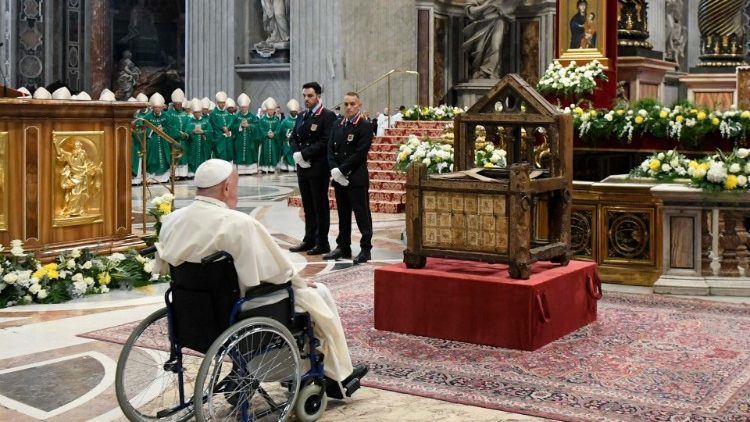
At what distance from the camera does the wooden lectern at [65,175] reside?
8602mm

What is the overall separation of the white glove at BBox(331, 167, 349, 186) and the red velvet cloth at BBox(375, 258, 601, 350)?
313 cm

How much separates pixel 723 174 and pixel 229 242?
545 centimetres

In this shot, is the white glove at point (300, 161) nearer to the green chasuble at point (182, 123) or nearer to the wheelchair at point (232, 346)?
the wheelchair at point (232, 346)

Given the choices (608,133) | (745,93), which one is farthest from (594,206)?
(745,93)

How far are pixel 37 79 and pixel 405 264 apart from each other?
807 inches

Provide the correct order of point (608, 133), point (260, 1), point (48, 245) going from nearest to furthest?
point (48, 245) → point (608, 133) → point (260, 1)

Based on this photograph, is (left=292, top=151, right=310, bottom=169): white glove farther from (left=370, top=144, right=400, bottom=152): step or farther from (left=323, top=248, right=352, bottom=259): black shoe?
(left=370, top=144, right=400, bottom=152): step

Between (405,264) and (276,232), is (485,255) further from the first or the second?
(276,232)

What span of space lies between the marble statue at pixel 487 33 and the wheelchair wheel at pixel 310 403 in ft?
67.4

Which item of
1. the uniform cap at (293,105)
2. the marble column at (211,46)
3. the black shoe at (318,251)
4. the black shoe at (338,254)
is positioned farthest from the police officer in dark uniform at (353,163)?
the marble column at (211,46)

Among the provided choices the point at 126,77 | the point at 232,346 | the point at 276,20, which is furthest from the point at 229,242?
the point at 126,77

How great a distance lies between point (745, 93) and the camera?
14.6 m

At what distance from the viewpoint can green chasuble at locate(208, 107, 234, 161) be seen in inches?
910

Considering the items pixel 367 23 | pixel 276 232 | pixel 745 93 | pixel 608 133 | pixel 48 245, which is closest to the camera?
pixel 48 245
